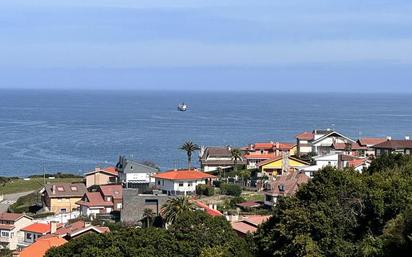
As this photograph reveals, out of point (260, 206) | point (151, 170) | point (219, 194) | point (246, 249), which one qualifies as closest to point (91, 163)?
point (151, 170)

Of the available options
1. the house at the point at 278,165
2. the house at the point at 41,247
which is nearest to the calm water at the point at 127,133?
the house at the point at 278,165

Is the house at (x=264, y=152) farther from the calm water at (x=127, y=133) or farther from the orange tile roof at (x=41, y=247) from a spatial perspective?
the orange tile roof at (x=41, y=247)

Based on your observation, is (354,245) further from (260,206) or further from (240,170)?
(240,170)

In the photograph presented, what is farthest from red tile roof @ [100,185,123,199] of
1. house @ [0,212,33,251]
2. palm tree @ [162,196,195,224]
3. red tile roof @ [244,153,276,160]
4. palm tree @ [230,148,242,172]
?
red tile roof @ [244,153,276,160]

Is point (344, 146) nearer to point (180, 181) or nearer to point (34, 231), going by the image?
point (180, 181)

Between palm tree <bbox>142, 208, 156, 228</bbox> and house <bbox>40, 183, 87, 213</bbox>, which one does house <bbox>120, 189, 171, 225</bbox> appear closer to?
palm tree <bbox>142, 208, 156, 228</bbox>
